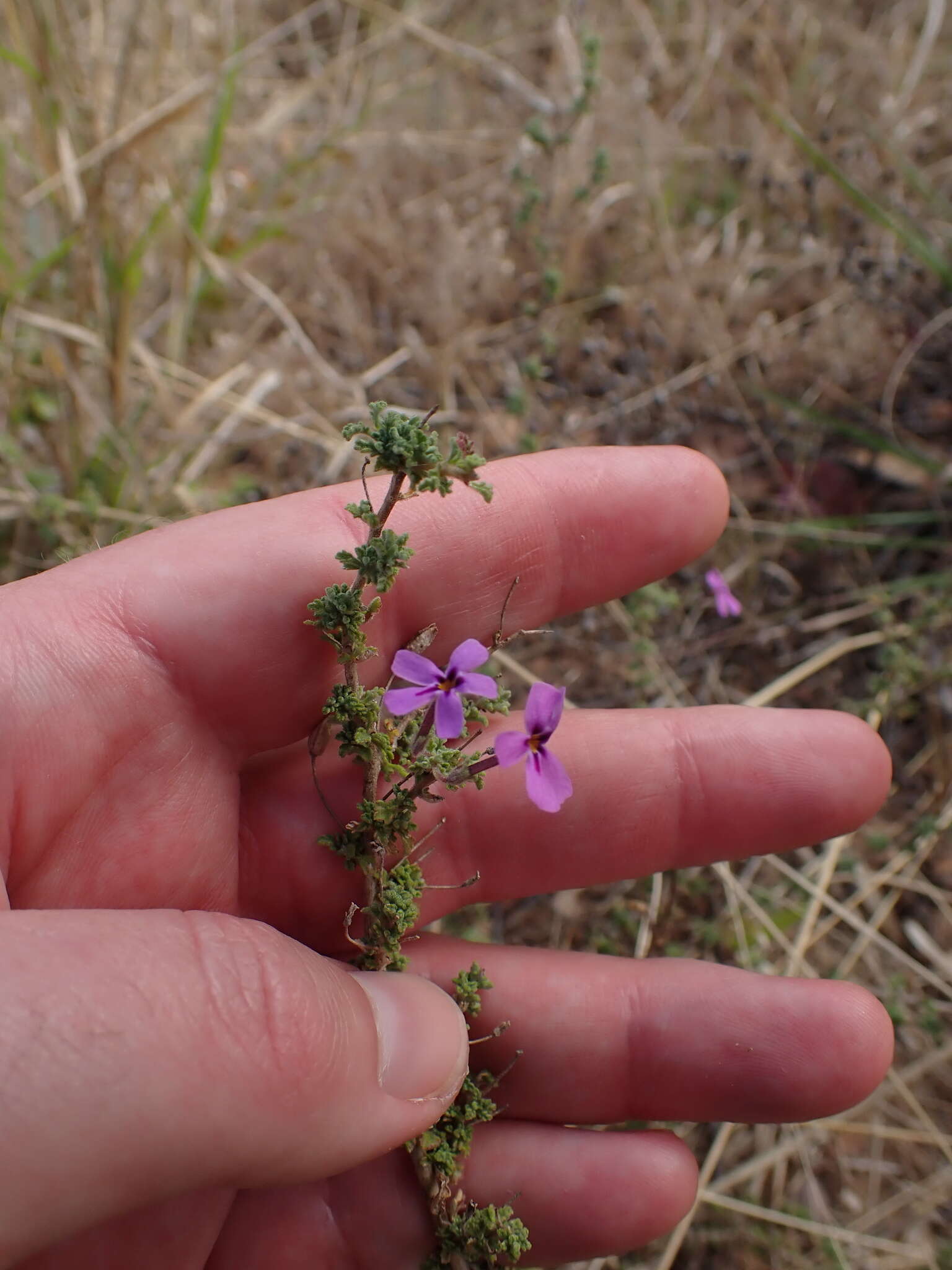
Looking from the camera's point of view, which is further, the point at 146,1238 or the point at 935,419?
the point at 935,419

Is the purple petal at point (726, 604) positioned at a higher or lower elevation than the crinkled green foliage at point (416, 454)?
lower

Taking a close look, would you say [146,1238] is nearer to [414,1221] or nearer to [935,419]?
[414,1221]

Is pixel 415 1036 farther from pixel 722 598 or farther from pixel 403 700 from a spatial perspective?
pixel 722 598

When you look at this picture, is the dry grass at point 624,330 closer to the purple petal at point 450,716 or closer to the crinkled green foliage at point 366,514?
the crinkled green foliage at point 366,514

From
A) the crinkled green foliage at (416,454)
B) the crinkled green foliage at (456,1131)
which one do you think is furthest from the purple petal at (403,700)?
the crinkled green foliage at (456,1131)

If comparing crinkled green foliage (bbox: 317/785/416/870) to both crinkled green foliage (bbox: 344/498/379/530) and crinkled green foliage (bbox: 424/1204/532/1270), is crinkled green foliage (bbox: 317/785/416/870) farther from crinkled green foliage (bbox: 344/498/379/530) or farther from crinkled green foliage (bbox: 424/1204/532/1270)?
crinkled green foliage (bbox: 424/1204/532/1270)

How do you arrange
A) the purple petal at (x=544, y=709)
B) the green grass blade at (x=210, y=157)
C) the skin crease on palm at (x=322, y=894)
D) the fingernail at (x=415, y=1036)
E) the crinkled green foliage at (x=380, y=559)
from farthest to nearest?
1. the green grass blade at (x=210, y=157)
2. the purple petal at (x=544, y=709)
3. the fingernail at (x=415, y=1036)
4. the crinkled green foliage at (x=380, y=559)
5. the skin crease on palm at (x=322, y=894)

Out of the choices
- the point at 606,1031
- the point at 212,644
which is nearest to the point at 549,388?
the point at 212,644
